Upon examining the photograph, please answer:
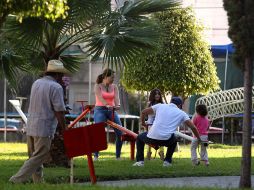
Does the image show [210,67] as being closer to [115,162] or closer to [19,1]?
[115,162]

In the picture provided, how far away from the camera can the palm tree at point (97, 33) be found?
46.4 feet

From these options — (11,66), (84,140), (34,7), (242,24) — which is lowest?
(84,140)

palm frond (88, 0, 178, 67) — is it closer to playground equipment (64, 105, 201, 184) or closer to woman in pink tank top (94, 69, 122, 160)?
woman in pink tank top (94, 69, 122, 160)

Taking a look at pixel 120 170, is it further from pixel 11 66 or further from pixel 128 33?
pixel 11 66

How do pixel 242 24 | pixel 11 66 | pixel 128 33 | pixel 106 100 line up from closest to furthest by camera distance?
pixel 242 24 → pixel 128 33 → pixel 11 66 → pixel 106 100

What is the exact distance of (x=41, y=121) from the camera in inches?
434

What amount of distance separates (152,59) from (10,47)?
940 cm

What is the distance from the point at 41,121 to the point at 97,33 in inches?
151

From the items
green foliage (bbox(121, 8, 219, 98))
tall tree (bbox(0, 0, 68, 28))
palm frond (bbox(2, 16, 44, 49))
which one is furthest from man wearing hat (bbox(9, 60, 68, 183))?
green foliage (bbox(121, 8, 219, 98))

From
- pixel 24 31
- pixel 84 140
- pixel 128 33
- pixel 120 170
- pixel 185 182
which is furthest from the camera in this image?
pixel 128 33

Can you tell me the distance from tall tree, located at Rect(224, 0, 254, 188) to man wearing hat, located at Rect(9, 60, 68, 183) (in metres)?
2.42

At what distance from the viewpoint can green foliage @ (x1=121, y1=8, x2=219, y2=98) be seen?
23.2 meters

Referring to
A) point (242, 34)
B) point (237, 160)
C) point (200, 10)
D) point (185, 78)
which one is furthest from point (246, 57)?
point (200, 10)

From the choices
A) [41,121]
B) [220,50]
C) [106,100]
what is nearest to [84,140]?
[41,121]
